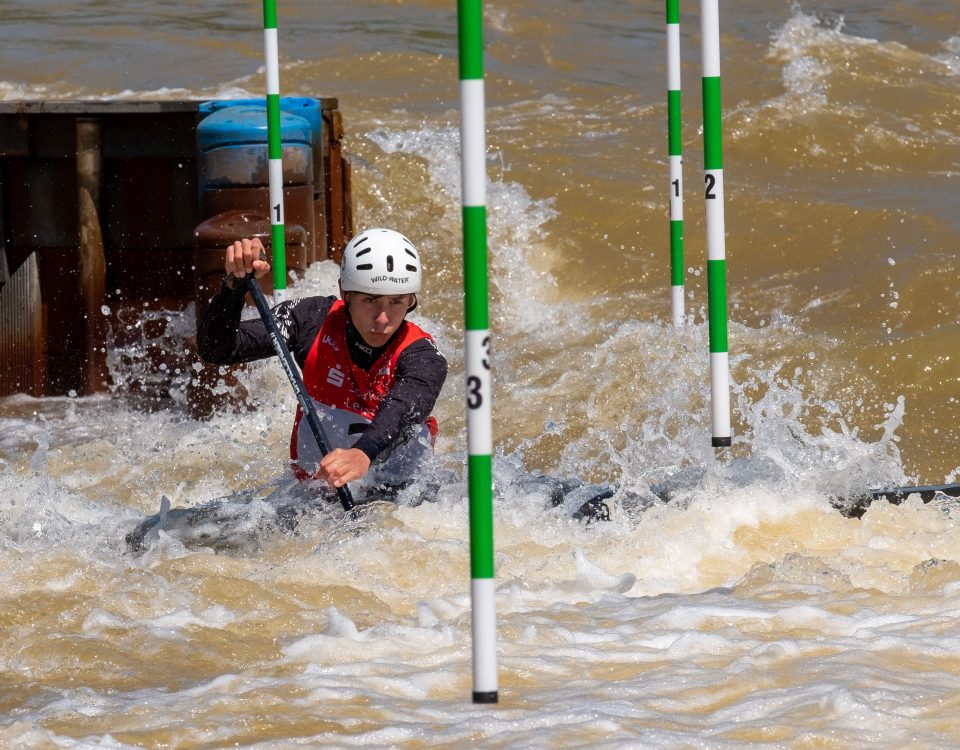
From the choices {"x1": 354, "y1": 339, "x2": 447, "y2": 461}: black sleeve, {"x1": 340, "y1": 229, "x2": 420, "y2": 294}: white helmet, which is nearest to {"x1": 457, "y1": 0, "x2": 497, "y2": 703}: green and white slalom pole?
{"x1": 354, "y1": 339, "x2": 447, "y2": 461}: black sleeve

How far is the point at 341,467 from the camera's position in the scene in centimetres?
455

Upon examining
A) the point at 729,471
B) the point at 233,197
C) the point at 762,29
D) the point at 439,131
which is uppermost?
the point at 762,29

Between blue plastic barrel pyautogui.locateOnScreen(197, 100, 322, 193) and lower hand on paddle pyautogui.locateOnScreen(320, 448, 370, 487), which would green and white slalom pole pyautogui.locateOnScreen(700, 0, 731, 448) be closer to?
lower hand on paddle pyautogui.locateOnScreen(320, 448, 370, 487)

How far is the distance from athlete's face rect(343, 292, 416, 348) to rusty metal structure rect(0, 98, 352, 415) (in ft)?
9.31

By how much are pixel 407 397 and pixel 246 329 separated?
25.3 inches

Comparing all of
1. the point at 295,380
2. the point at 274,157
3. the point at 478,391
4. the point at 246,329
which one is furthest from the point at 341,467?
the point at 274,157

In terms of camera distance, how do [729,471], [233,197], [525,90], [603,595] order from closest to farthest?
1. [603,595]
2. [729,471]
3. [233,197]
4. [525,90]

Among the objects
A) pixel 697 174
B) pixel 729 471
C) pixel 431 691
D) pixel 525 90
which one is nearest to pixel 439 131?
pixel 697 174

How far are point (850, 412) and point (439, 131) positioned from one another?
494 cm

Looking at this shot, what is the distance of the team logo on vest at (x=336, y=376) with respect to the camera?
5.25 m

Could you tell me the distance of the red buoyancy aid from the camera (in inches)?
205

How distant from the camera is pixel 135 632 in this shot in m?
4.18

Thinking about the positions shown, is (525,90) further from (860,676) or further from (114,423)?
(860,676)

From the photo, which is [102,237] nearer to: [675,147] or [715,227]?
[675,147]
